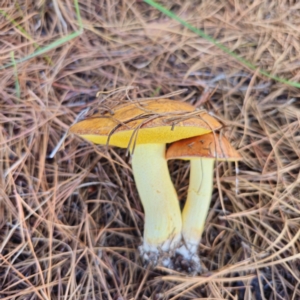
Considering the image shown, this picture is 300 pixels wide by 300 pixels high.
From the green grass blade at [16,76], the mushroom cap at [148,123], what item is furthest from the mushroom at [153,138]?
the green grass blade at [16,76]

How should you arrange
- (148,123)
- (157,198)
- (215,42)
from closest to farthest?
1. (148,123)
2. (157,198)
3. (215,42)

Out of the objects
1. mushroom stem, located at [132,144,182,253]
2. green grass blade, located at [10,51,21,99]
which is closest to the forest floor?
green grass blade, located at [10,51,21,99]

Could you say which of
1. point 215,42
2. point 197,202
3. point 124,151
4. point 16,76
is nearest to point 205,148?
point 197,202

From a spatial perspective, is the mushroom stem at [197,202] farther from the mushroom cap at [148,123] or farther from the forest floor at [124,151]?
the mushroom cap at [148,123]

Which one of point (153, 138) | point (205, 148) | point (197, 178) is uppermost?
point (153, 138)

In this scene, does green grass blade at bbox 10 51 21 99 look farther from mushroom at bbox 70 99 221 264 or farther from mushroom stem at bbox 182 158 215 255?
mushroom stem at bbox 182 158 215 255

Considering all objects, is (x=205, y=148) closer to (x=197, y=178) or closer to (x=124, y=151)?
(x=197, y=178)
